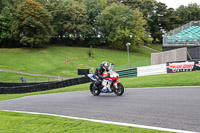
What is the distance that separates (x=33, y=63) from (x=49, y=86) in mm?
33360

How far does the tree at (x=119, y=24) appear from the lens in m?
70.6

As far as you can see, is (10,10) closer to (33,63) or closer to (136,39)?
(33,63)

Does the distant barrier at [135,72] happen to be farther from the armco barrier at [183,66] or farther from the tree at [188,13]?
the tree at [188,13]

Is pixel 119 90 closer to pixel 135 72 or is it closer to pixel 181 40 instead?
pixel 135 72

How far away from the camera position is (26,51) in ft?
212

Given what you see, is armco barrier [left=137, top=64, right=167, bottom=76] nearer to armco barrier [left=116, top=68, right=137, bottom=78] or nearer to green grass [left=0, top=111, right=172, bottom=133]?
armco barrier [left=116, top=68, right=137, bottom=78]

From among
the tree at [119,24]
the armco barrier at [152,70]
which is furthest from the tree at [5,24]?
the armco barrier at [152,70]

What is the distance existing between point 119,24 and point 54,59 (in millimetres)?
23840

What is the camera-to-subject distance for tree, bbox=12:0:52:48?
6325cm

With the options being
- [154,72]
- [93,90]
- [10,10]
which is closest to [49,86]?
[154,72]

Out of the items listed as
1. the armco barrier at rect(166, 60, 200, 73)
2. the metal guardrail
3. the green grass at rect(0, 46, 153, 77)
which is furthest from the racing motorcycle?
the green grass at rect(0, 46, 153, 77)

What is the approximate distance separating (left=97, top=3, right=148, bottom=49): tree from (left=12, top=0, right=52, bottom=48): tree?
17.1 metres

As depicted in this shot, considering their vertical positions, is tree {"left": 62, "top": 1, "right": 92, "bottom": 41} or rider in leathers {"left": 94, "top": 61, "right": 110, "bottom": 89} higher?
tree {"left": 62, "top": 1, "right": 92, "bottom": 41}

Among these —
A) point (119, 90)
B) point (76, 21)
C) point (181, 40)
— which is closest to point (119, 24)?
point (76, 21)
